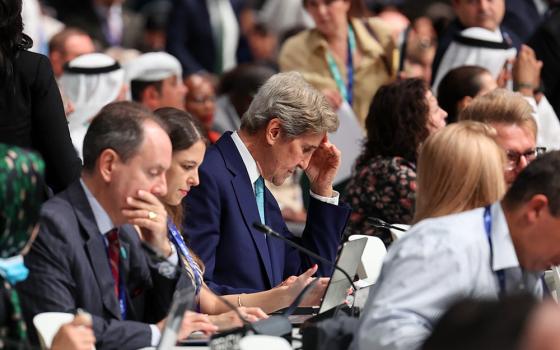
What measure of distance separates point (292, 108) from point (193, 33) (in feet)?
24.3

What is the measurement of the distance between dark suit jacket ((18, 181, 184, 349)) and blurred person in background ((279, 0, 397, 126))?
14.1 feet

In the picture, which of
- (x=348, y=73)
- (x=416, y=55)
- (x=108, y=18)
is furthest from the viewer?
(x=108, y=18)

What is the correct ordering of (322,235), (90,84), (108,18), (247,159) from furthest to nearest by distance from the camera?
1. (108,18)
2. (90,84)
3. (322,235)
4. (247,159)

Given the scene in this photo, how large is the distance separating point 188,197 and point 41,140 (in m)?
0.62

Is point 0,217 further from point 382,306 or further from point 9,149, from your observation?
point 382,306

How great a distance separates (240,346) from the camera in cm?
322

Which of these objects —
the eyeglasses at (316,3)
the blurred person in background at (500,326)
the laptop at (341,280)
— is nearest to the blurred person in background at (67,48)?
the eyeglasses at (316,3)

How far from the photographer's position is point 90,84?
25.0 ft

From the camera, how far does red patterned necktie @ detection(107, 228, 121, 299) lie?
3.94m

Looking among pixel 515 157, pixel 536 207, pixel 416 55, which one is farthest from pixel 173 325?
pixel 416 55

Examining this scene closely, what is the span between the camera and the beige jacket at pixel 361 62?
818 centimetres

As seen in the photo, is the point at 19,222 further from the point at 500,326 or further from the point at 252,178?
the point at 252,178

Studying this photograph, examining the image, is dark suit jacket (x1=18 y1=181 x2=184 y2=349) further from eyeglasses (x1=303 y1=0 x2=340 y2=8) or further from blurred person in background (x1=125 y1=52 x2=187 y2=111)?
eyeglasses (x1=303 y1=0 x2=340 y2=8)

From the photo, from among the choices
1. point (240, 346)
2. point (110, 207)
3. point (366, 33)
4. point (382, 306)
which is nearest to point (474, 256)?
point (382, 306)
